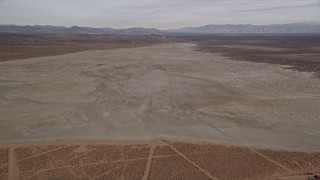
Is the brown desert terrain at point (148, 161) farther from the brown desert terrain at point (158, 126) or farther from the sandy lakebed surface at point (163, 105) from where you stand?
the sandy lakebed surface at point (163, 105)

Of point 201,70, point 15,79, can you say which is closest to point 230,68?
point 201,70

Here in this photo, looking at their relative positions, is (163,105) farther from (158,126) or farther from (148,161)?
(148,161)

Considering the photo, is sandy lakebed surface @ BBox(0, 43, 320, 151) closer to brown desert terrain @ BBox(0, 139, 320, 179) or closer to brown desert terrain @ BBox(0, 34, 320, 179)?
brown desert terrain @ BBox(0, 34, 320, 179)

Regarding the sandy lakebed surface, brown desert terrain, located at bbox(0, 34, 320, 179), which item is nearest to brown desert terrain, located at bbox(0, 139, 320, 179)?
brown desert terrain, located at bbox(0, 34, 320, 179)

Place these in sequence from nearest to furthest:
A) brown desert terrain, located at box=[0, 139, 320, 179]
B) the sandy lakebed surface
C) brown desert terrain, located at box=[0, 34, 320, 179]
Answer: brown desert terrain, located at box=[0, 139, 320, 179] → brown desert terrain, located at box=[0, 34, 320, 179] → the sandy lakebed surface

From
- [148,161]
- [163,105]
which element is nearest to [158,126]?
[163,105]
